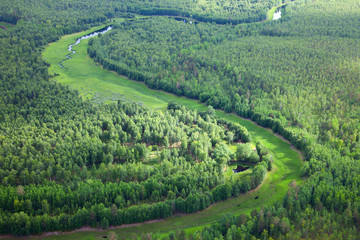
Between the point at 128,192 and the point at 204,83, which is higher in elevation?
the point at 204,83

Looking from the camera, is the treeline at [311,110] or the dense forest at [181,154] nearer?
the dense forest at [181,154]

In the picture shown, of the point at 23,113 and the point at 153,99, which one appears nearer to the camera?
the point at 23,113

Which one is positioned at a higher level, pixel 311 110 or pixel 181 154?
pixel 311 110

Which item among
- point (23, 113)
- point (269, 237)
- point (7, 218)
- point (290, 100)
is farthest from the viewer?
point (290, 100)

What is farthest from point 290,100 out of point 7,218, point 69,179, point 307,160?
point 7,218

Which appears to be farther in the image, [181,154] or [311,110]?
[311,110]

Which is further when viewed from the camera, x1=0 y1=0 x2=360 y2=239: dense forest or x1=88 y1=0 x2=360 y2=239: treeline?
x1=88 y1=0 x2=360 y2=239: treeline

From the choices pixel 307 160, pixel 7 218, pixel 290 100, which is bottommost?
pixel 7 218

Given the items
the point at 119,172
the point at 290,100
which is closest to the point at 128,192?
the point at 119,172

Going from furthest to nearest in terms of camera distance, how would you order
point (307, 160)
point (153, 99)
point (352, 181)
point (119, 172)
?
point (153, 99), point (307, 160), point (119, 172), point (352, 181)

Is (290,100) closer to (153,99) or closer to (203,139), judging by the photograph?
(203,139)
